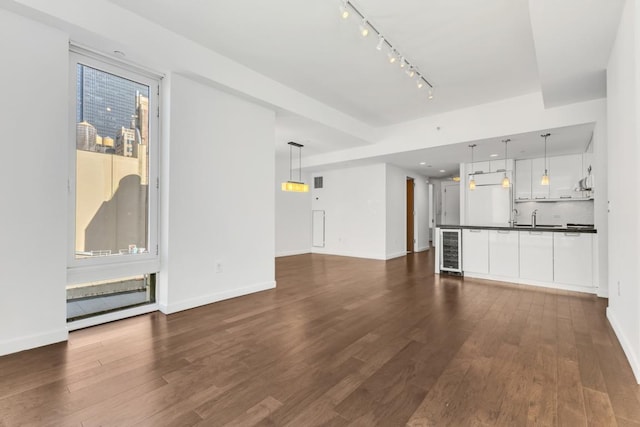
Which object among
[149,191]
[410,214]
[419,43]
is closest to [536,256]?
[419,43]

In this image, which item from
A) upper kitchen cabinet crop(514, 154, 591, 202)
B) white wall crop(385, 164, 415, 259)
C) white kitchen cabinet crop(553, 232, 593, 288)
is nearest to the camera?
white kitchen cabinet crop(553, 232, 593, 288)

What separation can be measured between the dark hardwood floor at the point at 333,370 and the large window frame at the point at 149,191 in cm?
56

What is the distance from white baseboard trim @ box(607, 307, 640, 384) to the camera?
203 centimetres

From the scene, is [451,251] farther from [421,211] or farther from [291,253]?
[291,253]

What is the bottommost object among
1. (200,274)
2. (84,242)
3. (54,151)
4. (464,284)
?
(464,284)

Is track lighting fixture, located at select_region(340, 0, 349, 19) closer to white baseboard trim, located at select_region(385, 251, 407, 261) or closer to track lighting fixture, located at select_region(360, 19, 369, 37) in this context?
track lighting fixture, located at select_region(360, 19, 369, 37)

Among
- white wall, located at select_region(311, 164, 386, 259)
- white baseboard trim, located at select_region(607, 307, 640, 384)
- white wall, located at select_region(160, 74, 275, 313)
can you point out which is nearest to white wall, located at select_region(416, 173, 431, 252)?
white wall, located at select_region(311, 164, 386, 259)

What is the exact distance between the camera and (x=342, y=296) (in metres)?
4.04

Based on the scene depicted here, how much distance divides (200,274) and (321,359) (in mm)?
2051

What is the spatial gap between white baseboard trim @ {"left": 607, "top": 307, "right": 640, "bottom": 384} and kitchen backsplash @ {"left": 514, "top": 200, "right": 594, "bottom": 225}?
13.6 feet

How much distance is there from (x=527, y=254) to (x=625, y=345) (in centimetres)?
258

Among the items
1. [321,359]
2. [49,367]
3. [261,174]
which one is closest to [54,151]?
[49,367]

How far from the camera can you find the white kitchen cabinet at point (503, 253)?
488 cm

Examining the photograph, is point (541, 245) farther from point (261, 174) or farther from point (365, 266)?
point (261, 174)
